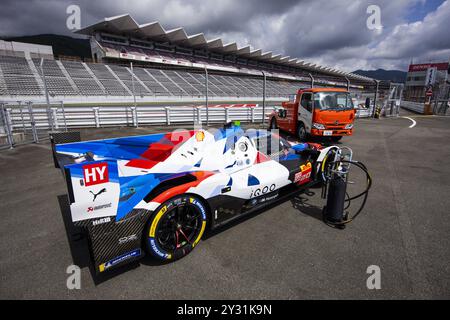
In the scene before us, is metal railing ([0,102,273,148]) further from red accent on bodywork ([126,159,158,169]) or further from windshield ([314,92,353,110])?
red accent on bodywork ([126,159,158,169])

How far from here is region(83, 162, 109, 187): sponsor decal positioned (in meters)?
2.00

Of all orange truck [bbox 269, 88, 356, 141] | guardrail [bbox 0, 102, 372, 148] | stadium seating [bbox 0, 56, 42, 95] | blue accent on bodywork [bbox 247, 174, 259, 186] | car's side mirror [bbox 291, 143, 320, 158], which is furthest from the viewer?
stadium seating [bbox 0, 56, 42, 95]

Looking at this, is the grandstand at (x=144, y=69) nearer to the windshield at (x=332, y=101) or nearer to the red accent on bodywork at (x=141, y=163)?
the windshield at (x=332, y=101)

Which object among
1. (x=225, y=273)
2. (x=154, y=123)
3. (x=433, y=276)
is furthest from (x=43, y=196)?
(x=154, y=123)

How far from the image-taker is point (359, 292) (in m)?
2.15

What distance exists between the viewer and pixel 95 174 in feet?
6.72

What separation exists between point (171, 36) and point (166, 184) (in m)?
49.3

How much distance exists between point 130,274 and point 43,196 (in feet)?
9.82

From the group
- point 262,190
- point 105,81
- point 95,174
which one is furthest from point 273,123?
point 105,81

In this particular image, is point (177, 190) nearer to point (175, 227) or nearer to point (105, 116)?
point (175, 227)

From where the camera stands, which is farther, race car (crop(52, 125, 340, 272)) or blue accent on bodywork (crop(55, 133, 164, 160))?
blue accent on bodywork (crop(55, 133, 164, 160))

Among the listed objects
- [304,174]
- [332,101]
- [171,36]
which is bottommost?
[304,174]

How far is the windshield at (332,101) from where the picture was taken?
28.1 ft

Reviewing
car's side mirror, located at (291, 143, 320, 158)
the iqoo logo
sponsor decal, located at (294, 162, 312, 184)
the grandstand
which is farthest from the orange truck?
the grandstand
